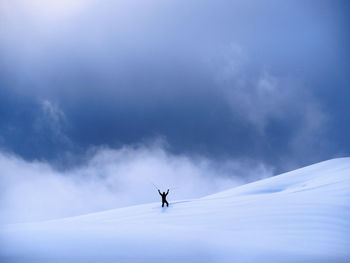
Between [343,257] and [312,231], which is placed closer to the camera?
[343,257]

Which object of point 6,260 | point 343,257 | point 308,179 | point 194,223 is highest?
point 308,179

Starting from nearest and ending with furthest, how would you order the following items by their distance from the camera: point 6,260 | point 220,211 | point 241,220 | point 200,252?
point 6,260 < point 200,252 < point 241,220 < point 220,211

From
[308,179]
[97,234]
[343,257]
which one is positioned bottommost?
[343,257]

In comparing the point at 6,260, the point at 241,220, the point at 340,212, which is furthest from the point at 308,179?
the point at 6,260

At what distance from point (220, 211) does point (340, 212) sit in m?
5.81

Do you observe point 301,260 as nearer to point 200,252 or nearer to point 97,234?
point 200,252

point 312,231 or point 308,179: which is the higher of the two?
point 308,179

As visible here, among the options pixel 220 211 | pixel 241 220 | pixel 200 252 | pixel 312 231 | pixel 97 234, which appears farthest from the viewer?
pixel 220 211

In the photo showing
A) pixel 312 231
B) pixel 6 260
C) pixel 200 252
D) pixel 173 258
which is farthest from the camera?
pixel 312 231

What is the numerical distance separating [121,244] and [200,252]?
2.49m

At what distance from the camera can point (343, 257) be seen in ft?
28.9

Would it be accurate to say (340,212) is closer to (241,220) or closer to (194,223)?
(241,220)

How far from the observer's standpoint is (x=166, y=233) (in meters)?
11.0

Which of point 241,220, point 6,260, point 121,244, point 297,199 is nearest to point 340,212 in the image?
point 297,199
